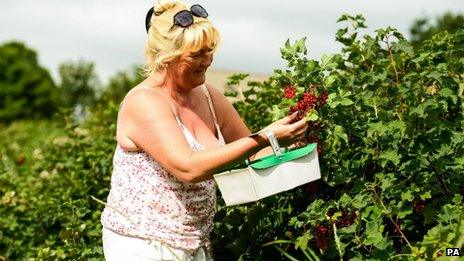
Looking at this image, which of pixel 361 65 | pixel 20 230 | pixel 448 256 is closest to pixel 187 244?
pixel 448 256

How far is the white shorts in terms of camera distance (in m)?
3.21

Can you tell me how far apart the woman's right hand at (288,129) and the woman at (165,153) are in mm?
280

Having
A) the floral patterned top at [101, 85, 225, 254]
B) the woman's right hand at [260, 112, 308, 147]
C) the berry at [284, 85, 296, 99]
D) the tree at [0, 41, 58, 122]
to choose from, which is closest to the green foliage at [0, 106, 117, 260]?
the floral patterned top at [101, 85, 225, 254]

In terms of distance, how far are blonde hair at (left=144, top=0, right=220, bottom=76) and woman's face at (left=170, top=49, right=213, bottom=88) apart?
1.0 inches

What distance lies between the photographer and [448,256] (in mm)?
2775

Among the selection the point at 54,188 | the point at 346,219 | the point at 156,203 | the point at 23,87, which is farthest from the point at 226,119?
the point at 23,87

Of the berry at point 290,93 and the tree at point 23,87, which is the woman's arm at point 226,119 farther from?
the tree at point 23,87

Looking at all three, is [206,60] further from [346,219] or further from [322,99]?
[346,219]

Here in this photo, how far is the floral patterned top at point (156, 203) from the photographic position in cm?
321

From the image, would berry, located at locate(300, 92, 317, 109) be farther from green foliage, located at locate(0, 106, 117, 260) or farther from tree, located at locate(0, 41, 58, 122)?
tree, located at locate(0, 41, 58, 122)

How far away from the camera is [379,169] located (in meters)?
3.46

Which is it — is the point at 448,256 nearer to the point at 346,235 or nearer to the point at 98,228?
the point at 346,235

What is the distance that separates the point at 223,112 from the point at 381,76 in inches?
26.6

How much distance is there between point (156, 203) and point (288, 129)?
2.00ft
